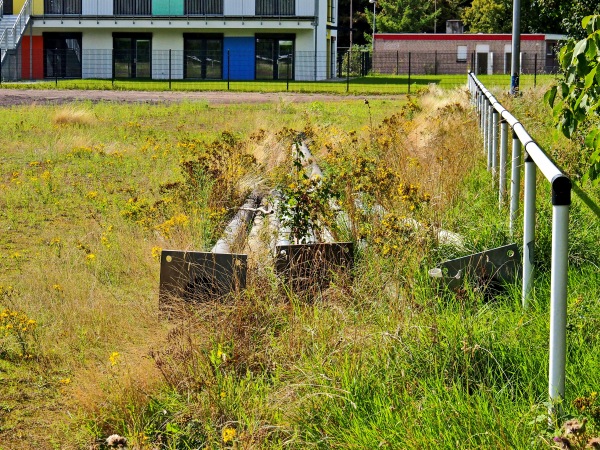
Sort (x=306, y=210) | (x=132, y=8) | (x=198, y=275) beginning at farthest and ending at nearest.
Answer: (x=132, y=8) < (x=306, y=210) < (x=198, y=275)

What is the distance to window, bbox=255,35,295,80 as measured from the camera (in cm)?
5506

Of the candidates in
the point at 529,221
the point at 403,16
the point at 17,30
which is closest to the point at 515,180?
the point at 529,221

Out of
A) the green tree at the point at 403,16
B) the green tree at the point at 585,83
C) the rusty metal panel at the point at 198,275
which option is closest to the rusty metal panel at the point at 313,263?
the rusty metal panel at the point at 198,275

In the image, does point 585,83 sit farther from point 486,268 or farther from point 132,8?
point 132,8

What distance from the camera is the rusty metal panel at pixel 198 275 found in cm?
634

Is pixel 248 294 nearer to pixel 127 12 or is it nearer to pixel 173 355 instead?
pixel 173 355

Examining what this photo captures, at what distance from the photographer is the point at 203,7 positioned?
177ft

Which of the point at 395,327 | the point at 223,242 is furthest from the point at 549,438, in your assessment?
the point at 223,242

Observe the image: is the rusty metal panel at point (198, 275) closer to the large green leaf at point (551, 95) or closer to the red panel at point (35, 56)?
the large green leaf at point (551, 95)

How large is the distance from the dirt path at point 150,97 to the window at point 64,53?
45.4 feet

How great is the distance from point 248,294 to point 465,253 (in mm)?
1878

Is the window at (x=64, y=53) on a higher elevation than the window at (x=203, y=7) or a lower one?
lower

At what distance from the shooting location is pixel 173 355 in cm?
536

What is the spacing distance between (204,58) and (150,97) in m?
18.0
